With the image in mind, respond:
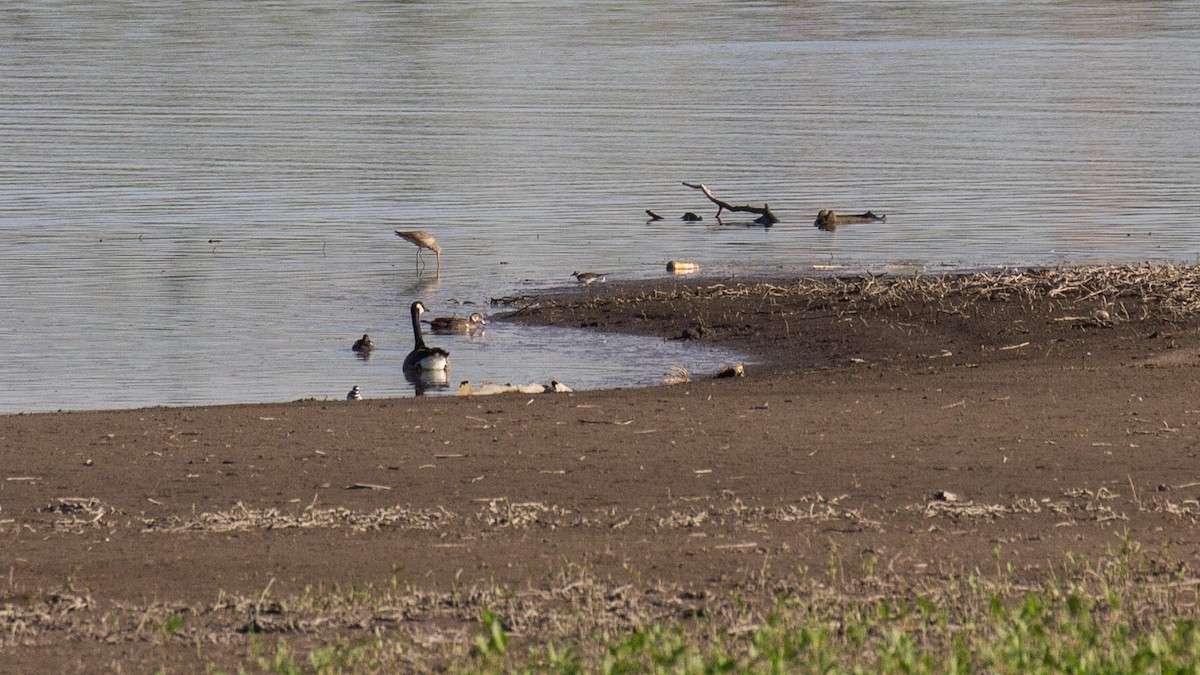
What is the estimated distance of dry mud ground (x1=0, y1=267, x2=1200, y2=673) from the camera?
24.2 feet

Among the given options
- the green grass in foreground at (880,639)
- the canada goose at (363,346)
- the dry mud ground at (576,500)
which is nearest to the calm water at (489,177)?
the canada goose at (363,346)

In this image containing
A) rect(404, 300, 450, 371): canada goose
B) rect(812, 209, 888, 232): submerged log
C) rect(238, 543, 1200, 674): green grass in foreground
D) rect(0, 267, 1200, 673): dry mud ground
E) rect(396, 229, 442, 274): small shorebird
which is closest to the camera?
rect(238, 543, 1200, 674): green grass in foreground

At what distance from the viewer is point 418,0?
309 feet

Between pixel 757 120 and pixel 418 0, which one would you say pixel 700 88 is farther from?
pixel 418 0

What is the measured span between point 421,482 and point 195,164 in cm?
2733

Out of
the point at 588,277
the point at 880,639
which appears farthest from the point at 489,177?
the point at 880,639

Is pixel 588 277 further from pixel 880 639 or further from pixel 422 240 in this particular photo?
pixel 880 639

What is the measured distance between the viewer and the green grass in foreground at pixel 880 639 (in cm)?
612

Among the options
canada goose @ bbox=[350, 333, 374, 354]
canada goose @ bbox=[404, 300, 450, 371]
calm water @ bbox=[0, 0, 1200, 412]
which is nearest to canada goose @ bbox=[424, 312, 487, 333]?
calm water @ bbox=[0, 0, 1200, 412]

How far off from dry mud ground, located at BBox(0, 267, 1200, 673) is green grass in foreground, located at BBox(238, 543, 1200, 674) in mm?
134

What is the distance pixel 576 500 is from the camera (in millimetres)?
9531

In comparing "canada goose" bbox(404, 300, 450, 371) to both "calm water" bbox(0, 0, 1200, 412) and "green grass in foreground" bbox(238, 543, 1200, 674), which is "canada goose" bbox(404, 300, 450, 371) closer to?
"calm water" bbox(0, 0, 1200, 412)

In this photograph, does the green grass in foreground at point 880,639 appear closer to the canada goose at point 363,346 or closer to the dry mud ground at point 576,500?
the dry mud ground at point 576,500

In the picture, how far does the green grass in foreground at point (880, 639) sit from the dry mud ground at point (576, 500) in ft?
0.44
